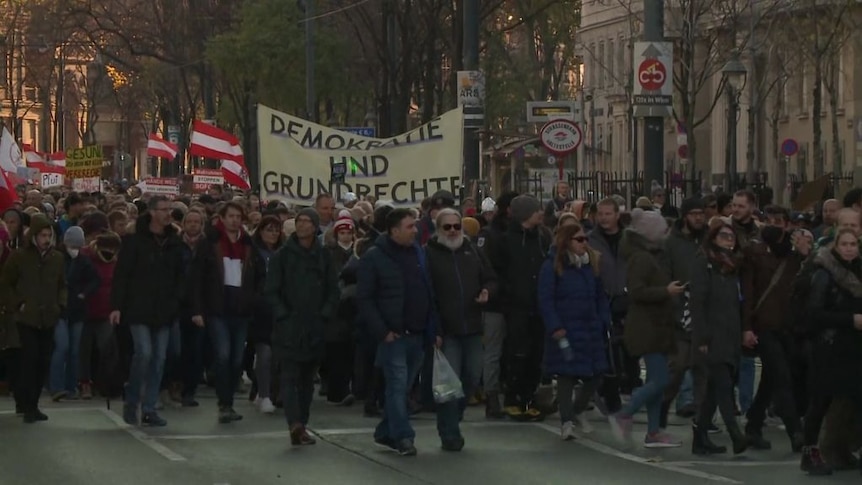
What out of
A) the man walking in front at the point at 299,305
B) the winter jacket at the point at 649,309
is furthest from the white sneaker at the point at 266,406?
the winter jacket at the point at 649,309

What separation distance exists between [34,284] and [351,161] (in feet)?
26.1

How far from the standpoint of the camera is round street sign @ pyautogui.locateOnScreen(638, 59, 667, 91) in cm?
2314

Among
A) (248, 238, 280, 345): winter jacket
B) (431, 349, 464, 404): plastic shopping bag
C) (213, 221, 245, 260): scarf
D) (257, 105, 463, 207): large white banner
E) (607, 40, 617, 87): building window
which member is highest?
(607, 40, 617, 87): building window

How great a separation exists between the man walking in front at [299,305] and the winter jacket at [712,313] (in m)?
2.64

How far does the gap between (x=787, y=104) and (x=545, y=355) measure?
52.2 m

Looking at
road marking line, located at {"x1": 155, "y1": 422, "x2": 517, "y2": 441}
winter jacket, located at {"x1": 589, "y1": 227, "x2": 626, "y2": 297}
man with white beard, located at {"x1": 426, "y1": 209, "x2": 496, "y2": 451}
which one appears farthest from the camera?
winter jacket, located at {"x1": 589, "y1": 227, "x2": 626, "y2": 297}

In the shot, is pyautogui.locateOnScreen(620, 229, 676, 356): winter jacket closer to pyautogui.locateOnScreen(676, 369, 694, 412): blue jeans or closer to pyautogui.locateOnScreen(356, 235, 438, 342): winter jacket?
pyautogui.locateOnScreen(356, 235, 438, 342): winter jacket

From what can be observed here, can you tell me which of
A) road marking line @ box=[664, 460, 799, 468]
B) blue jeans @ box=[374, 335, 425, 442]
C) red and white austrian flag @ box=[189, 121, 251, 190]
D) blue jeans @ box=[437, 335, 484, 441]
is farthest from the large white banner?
red and white austrian flag @ box=[189, 121, 251, 190]

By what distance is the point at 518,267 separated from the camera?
15.9 metres

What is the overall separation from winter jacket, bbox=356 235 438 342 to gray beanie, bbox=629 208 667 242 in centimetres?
174

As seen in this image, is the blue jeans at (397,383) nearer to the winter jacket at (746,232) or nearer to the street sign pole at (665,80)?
the winter jacket at (746,232)

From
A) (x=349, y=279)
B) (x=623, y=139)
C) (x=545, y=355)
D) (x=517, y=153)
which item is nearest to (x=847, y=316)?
Result: (x=545, y=355)

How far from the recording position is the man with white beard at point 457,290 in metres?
14.5

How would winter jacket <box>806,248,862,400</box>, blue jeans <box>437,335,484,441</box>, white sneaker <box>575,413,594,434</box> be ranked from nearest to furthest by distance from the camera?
1. winter jacket <box>806,248,862,400</box>
2. blue jeans <box>437,335,484,441</box>
3. white sneaker <box>575,413,594,434</box>
